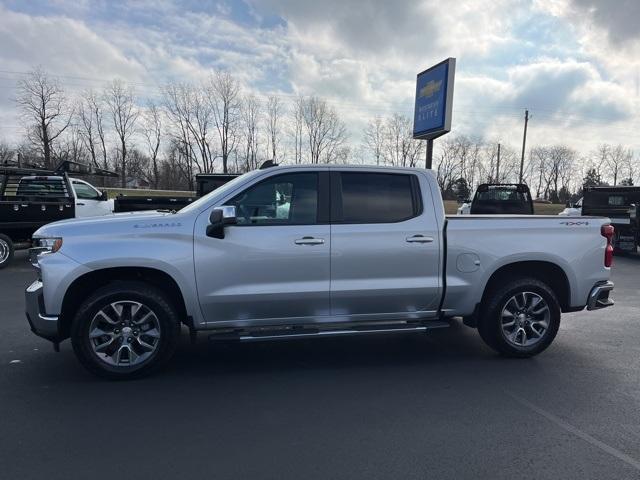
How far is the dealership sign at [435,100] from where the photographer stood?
559 inches

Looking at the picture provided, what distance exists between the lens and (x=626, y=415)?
12.3ft

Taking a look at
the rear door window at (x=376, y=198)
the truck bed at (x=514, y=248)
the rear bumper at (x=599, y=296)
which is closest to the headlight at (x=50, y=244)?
the rear door window at (x=376, y=198)

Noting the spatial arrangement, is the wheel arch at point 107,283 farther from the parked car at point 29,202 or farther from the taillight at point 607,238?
the parked car at point 29,202

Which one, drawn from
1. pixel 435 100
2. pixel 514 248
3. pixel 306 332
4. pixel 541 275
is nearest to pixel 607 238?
pixel 541 275

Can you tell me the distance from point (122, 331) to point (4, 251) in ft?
27.4

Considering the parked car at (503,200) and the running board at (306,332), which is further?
the parked car at (503,200)

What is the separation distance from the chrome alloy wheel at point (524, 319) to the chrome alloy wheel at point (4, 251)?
10.7 meters

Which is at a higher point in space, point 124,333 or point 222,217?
point 222,217

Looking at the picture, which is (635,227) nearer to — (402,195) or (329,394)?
(402,195)

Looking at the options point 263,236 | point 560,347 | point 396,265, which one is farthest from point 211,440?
point 560,347

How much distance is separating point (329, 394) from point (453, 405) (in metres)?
1.05

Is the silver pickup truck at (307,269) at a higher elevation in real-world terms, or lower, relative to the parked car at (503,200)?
lower

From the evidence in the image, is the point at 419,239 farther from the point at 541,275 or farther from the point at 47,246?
the point at 47,246

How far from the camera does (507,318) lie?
5.00 meters
